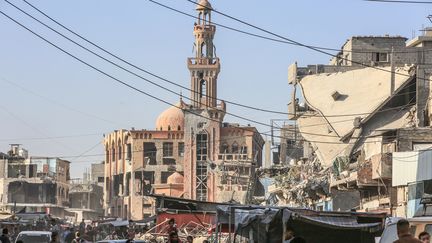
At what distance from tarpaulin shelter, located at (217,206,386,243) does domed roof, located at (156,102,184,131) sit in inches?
4226

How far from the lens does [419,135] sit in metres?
39.9

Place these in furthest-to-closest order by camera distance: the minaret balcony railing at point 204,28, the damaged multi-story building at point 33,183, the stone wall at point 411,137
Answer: the damaged multi-story building at point 33,183
the minaret balcony railing at point 204,28
the stone wall at point 411,137

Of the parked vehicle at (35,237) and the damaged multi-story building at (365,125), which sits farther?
the damaged multi-story building at (365,125)

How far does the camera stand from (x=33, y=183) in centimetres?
12138

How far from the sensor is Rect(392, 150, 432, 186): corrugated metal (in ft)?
112

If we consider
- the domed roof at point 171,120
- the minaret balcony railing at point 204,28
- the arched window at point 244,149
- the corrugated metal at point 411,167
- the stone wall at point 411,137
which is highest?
the minaret balcony railing at point 204,28

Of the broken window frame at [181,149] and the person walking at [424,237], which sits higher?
the broken window frame at [181,149]

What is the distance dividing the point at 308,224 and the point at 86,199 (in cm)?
12630

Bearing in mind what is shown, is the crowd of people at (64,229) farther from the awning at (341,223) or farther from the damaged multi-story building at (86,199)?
the damaged multi-story building at (86,199)

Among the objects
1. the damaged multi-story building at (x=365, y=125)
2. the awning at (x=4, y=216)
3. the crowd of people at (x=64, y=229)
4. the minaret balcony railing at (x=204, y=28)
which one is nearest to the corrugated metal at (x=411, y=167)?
the damaged multi-story building at (x=365, y=125)

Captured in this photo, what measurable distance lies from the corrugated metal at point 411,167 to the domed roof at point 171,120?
92.3m

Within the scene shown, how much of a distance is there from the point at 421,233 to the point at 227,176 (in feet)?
264

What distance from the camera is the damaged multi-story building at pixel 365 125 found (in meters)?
39.7

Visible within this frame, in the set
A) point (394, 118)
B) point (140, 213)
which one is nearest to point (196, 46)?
point (140, 213)
